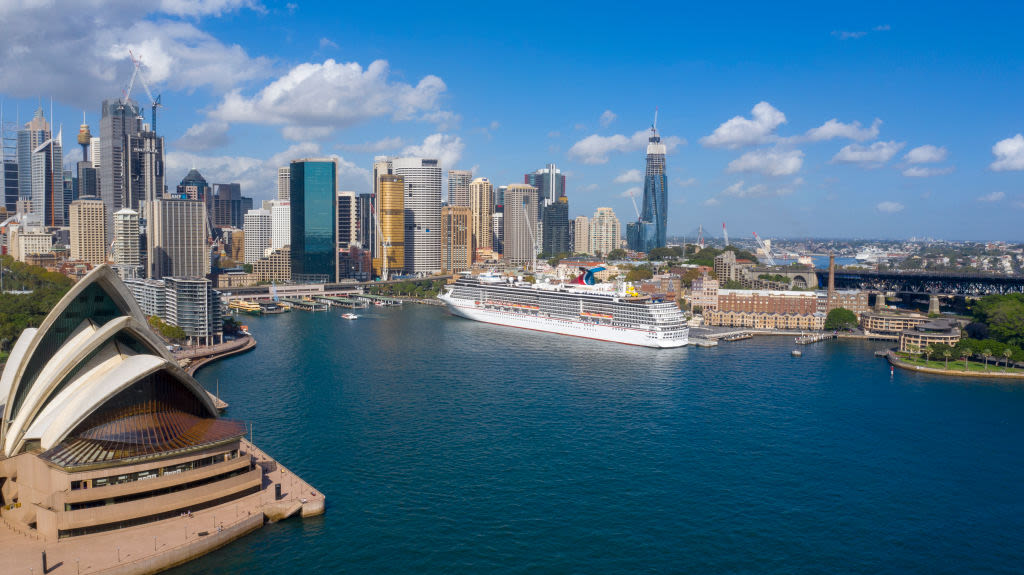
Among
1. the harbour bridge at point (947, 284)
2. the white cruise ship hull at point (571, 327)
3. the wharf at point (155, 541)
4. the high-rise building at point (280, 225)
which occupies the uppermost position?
the high-rise building at point (280, 225)

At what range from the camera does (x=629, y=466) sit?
79.5 feet

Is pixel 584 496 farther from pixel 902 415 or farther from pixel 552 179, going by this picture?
pixel 552 179

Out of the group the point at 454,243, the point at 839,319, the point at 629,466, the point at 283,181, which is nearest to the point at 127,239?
the point at 454,243

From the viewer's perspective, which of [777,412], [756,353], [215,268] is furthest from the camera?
[215,268]

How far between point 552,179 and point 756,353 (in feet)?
422

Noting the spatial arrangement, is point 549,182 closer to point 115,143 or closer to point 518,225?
point 518,225

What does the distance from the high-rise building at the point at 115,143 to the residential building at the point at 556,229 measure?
78.1 m

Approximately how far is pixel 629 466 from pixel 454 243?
9441cm

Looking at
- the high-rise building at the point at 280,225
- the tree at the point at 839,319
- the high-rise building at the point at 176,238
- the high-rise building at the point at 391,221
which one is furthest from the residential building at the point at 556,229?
the tree at the point at 839,319

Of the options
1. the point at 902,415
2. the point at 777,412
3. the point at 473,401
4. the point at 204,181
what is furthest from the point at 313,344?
the point at 204,181

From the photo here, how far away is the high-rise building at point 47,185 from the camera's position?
139 metres

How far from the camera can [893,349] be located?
51.0 meters

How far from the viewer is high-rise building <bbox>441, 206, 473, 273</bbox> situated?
11519cm

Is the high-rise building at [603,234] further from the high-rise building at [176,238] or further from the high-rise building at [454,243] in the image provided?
the high-rise building at [176,238]
